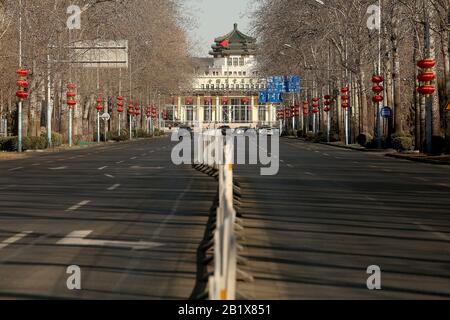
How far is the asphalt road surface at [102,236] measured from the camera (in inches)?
431

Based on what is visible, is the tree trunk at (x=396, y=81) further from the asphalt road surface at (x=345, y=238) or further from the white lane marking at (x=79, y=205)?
the white lane marking at (x=79, y=205)

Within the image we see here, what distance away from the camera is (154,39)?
116 metres

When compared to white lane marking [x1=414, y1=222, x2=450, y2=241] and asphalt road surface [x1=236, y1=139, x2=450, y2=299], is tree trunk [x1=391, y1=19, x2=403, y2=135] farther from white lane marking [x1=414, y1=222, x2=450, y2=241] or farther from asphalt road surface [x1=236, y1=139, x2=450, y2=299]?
white lane marking [x1=414, y1=222, x2=450, y2=241]

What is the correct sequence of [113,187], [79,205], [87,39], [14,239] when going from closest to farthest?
1. [14,239]
2. [79,205]
3. [113,187]
4. [87,39]

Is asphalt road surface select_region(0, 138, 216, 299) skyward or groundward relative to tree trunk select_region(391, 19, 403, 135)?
groundward

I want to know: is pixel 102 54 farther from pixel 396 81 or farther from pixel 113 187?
Answer: pixel 113 187

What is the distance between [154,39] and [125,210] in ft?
317

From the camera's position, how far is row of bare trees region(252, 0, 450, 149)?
62.5 metres

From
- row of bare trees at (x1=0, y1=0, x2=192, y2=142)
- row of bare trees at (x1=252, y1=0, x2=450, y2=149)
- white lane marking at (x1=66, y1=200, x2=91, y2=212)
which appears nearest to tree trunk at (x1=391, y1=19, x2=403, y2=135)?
row of bare trees at (x1=252, y1=0, x2=450, y2=149)

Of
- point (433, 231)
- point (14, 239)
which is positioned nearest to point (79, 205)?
point (14, 239)

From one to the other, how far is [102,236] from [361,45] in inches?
2501

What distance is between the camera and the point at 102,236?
1552cm

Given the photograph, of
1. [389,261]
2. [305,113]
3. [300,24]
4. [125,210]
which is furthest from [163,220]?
[305,113]

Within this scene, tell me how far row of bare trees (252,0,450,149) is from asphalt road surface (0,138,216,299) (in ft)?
97.7
